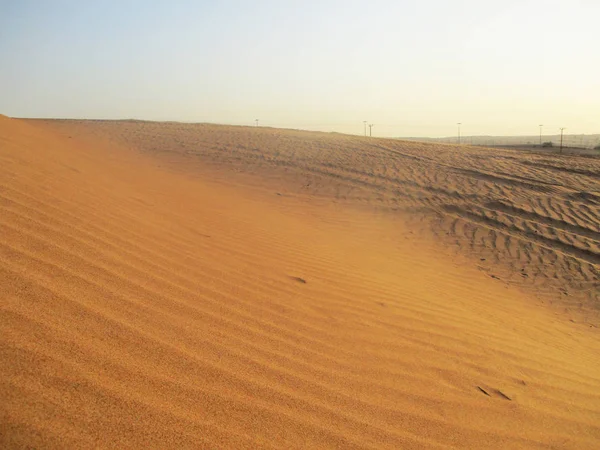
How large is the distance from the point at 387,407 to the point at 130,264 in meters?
2.06

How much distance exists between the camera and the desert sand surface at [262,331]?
1.89 meters

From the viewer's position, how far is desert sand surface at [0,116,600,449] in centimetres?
189

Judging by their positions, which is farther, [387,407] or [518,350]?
[518,350]

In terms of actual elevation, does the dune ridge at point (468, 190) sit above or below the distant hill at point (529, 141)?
below

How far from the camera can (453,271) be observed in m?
6.50

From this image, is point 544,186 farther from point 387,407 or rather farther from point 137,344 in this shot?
point 137,344

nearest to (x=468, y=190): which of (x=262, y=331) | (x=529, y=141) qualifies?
(x=262, y=331)

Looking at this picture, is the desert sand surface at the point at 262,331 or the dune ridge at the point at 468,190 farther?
the dune ridge at the point at 468,190

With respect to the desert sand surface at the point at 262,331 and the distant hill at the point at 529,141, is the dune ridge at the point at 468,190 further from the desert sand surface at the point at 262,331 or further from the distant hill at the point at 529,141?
the distant hill at the point at 529,141

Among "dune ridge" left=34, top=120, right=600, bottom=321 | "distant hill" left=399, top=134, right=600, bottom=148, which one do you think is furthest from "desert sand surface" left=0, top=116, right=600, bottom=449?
"distant hill" left=399, top=134, right=600, bottom=148

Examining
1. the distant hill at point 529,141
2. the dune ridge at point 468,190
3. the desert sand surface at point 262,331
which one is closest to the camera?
the desert sand surface at point 262,331

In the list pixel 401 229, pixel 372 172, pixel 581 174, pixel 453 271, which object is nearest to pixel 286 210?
pixel 401 229

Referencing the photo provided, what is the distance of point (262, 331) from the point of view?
2.89 meters

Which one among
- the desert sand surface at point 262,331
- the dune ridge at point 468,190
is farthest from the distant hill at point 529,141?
the desert sand surface at point 262,331
